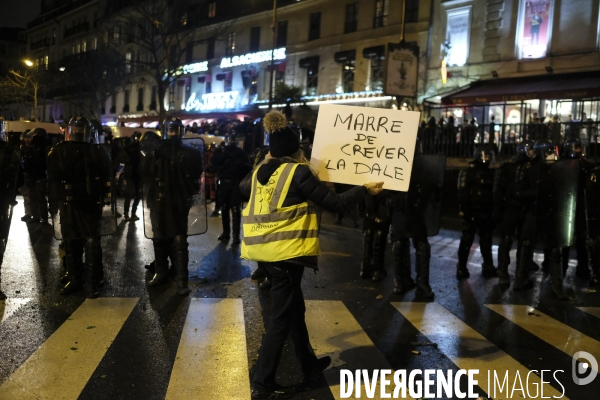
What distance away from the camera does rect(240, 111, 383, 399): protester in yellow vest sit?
4062mm

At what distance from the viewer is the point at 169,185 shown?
704 cm

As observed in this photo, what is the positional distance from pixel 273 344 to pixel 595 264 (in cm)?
619

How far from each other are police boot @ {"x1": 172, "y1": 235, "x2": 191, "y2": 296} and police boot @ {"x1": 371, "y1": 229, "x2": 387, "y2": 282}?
2.62m

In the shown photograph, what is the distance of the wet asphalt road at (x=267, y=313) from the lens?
4586mm

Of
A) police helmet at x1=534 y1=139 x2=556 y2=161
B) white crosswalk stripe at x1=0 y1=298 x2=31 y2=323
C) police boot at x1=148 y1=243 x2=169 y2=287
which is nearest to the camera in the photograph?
white crosswalk stripe at x1=0 y1=298 x2=31 y2=323

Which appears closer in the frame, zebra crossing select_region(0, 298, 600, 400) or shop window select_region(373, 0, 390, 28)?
zebra crossing select_region(0, 298, 600, 400)

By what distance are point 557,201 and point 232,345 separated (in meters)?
4.67

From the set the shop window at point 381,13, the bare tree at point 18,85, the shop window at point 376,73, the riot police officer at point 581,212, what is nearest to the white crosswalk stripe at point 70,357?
the riot police officer at point 581,212

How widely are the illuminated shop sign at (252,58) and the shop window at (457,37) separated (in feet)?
41.4

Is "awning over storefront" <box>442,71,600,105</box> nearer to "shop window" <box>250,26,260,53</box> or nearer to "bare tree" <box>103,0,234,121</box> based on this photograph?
"bare tree" <box>103,0,234,121</box>

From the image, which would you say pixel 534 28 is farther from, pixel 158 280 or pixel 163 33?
pixel 158 280

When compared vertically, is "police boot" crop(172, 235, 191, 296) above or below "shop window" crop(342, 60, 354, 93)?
below

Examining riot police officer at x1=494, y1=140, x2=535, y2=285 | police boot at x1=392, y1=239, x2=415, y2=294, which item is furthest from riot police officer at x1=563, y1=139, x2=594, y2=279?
police boot at x1=392, y1=239, x2=415, y2=294

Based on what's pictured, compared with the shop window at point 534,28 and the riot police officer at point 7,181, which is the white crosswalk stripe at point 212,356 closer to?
the riot police officer at point 7,181
